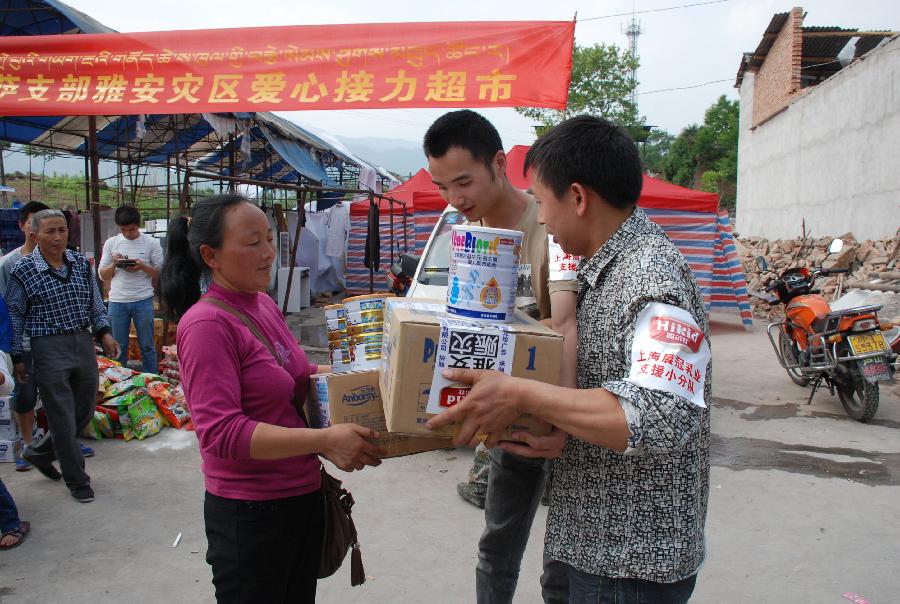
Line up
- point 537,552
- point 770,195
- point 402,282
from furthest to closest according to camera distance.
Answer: point 770,195, point 402,282, point 537,552

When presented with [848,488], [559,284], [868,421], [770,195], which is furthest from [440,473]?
[770,195]

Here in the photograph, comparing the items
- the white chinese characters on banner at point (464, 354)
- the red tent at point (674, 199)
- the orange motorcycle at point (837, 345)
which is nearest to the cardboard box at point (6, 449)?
the white chinese characters on banner at point (464, 354)

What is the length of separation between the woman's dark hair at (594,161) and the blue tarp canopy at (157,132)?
22.6ft

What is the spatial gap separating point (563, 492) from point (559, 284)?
0.53 metres

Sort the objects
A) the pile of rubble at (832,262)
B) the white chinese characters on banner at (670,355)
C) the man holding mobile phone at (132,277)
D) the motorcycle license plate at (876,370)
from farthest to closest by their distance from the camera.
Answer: the pile of rubble at (832,262)
the man holding mobile phone at (132,277)
the motorcycle license plate at (876,370)
the white chinese characters on banner at (670,355)

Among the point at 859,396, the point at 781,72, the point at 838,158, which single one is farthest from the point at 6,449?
the point at 781,72

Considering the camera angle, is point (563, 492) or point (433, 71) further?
point (433, 71)

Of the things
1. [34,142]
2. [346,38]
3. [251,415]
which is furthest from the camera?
[34,142]

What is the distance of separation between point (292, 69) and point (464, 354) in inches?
155

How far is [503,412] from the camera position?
1.19 m

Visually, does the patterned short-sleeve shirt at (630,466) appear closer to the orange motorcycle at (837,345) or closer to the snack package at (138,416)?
the snack package at (138,416)

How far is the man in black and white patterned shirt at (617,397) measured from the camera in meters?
1.11

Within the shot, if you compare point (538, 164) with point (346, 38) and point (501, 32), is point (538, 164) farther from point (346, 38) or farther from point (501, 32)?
point (346, 38)

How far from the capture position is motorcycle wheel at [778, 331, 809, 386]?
6355 mm
